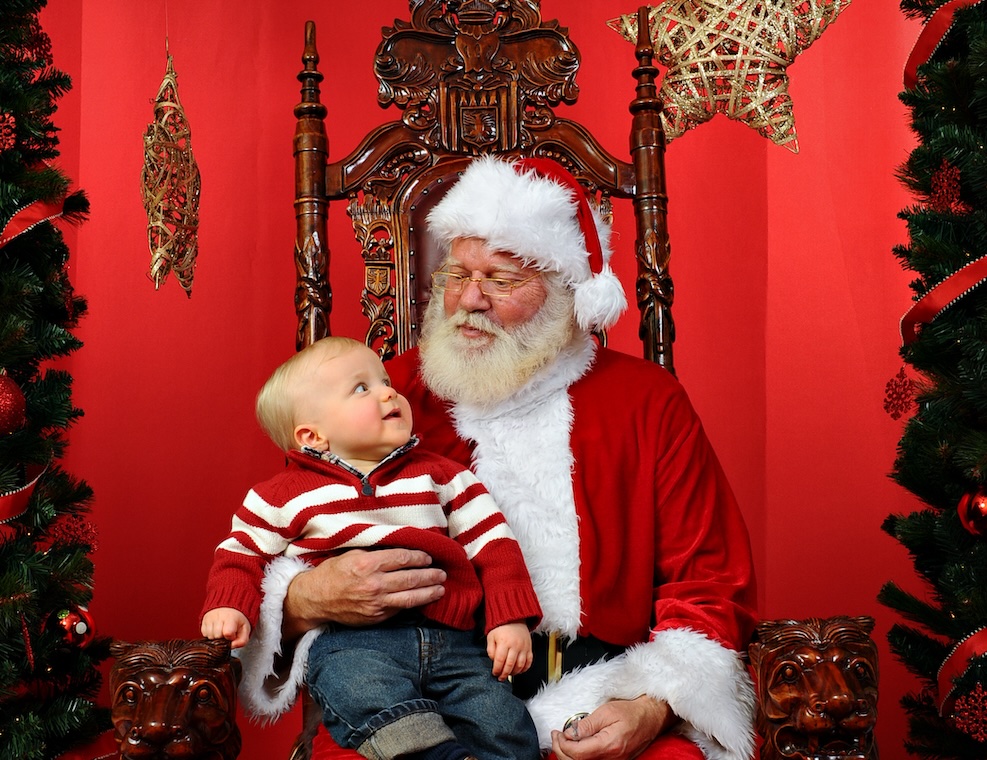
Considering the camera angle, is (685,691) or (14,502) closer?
(685,691)

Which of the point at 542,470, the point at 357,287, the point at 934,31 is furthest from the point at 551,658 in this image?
the point at 357,287

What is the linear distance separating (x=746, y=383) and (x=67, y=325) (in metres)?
2.33

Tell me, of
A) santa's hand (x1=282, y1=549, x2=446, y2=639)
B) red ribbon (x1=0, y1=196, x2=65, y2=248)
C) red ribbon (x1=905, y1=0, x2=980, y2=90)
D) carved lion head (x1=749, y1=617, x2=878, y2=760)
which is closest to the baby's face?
santa's hand (x1=282, y1=549, x2=446, y2=639)

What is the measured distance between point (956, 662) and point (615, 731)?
808 millimetres

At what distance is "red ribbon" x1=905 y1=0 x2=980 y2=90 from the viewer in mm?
2529

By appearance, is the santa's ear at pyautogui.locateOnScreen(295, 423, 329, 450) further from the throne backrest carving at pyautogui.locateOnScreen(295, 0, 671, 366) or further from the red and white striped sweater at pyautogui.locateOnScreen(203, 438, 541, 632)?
the throne backrest carving at pyautogui.locateOnScreen(295, 0, 671, 366)

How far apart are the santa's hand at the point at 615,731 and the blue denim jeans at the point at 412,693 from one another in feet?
0.25

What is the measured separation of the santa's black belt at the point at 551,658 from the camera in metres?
2.39

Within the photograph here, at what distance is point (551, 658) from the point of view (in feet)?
7.87

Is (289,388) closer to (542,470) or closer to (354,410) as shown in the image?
(354,410)

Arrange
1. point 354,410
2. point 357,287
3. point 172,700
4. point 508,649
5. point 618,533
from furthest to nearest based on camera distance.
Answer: point 357,287 < point 618,533 < point 354,410 < point 508,649 < point 172,700

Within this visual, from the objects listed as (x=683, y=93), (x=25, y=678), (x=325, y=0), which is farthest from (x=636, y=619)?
(x=325, y=0)

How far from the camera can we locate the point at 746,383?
13.2 feet

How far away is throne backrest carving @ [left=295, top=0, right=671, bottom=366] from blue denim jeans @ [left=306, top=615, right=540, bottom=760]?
0.93m
